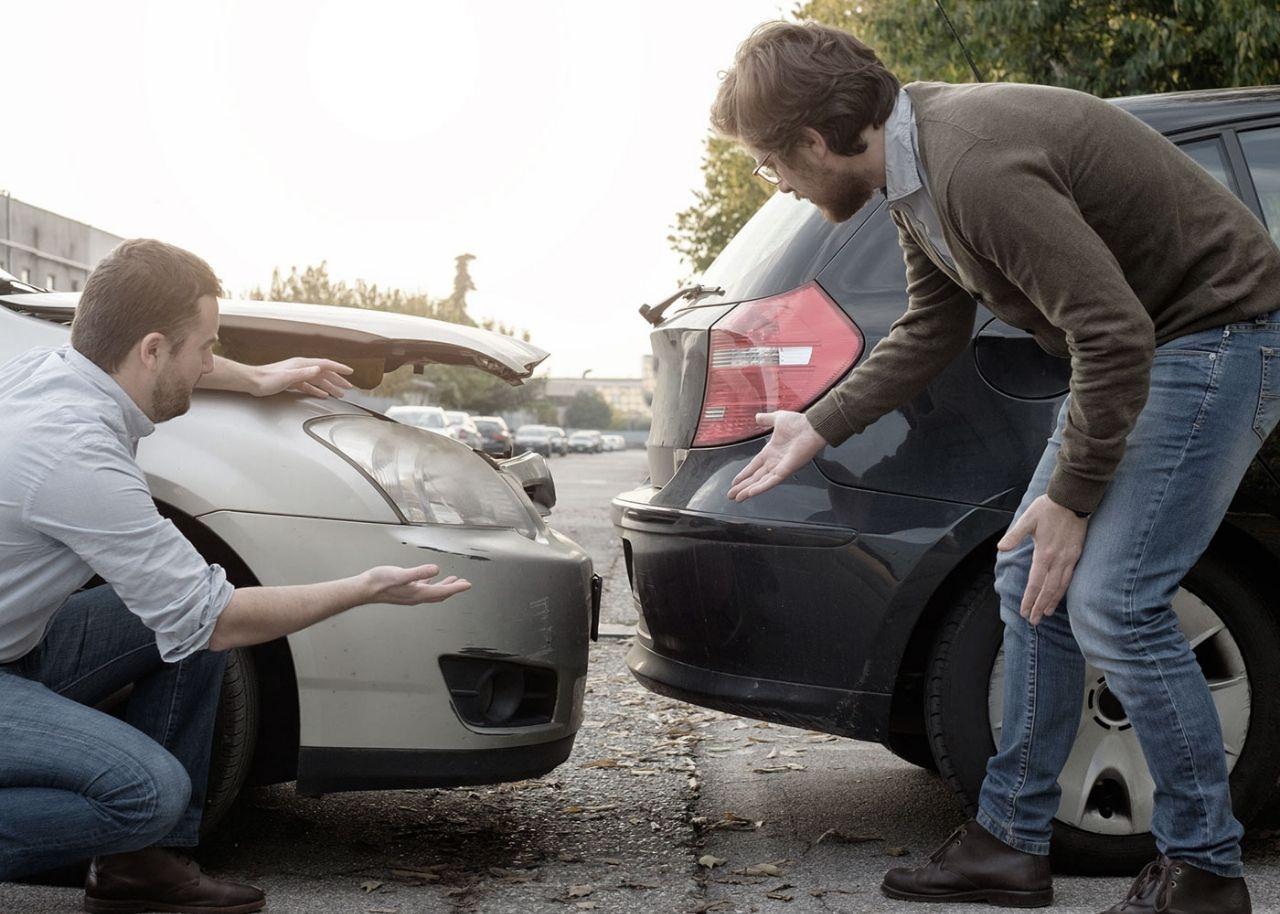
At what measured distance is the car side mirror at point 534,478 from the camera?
3.78 m

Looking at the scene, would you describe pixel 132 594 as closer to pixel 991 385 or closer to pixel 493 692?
pixel 493 692

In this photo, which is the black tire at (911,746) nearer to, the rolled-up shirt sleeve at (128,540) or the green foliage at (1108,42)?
the rolled-up shirt sleeve at (128,540)

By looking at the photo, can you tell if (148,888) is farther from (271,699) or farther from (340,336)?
(340,336)

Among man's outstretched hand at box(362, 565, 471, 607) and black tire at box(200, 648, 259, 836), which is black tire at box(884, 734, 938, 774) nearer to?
man's outstretched hand at box(362, 565, 471, 607)

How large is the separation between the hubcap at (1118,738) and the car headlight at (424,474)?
1122 millimetres

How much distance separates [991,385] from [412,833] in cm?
170

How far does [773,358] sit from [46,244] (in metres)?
42.7

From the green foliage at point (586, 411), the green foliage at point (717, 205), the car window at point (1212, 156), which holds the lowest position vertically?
the green foliage at point (586, 411)

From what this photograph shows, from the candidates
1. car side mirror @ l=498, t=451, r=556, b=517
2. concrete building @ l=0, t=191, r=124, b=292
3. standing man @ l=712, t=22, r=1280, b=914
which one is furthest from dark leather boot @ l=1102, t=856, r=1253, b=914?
concrete building @ l=0, t=191, r=124, b=292

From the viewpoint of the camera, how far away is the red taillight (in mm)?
A: 3006

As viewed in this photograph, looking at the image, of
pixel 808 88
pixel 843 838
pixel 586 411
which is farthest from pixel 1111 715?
pixel 586 411

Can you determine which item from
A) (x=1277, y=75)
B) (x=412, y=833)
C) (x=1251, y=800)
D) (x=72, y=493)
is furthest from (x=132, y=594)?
(x=1277, y=75)

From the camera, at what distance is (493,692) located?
3.01 meters

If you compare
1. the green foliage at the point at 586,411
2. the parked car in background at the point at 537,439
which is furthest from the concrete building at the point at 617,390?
the parked car in background at the point at 537,439
